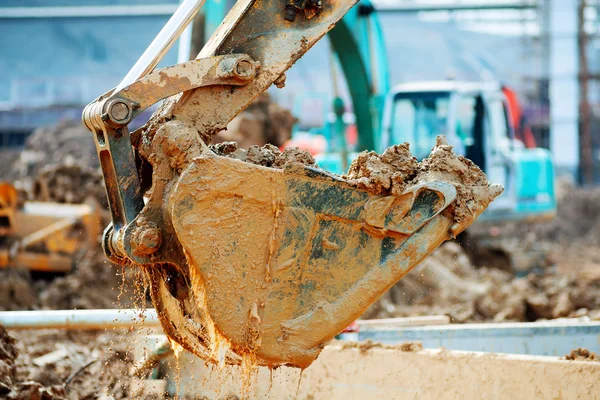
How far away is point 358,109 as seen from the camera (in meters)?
9.55

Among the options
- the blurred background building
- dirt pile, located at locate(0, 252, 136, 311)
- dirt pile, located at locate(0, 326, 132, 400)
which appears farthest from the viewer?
the blurred background building

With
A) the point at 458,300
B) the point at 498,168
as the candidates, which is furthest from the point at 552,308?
the point at 498,168

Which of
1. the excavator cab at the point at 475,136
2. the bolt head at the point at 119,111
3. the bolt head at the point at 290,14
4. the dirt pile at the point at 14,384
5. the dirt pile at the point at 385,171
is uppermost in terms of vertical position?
the excavator cab at the point at 475,136

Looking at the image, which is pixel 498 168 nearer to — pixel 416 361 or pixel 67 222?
pixel 67 222

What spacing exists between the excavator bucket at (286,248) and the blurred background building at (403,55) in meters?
20.5

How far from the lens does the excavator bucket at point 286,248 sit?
8.98ft

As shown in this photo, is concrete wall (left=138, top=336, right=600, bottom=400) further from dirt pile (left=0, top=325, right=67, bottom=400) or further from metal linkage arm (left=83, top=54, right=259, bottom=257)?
metal linkage arm (left=83, top=54, right=259, bottom=257)

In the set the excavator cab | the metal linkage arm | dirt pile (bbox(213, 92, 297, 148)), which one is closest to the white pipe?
the metal linkage arm

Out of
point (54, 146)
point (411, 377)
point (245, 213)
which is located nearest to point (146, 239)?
point (245, 213)

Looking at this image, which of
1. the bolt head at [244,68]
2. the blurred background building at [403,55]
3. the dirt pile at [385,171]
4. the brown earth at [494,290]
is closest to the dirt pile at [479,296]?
the brown earth at [494,290]

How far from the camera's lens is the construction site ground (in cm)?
450

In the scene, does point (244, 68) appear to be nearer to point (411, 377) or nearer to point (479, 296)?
point (411, 377)

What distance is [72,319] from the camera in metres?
4.03

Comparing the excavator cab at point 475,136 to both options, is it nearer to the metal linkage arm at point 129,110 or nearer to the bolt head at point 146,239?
the metal linkage arm at point 129,110
